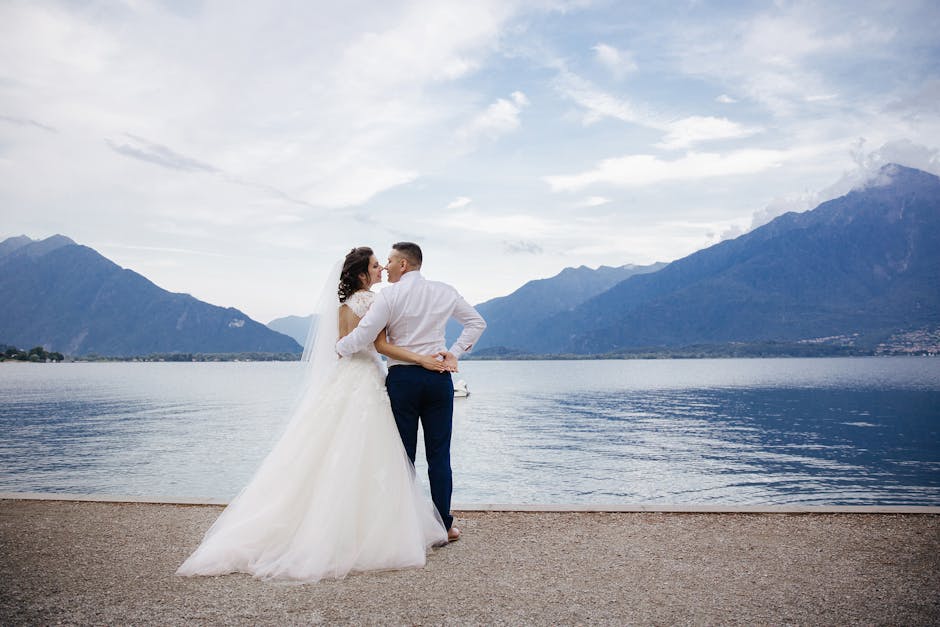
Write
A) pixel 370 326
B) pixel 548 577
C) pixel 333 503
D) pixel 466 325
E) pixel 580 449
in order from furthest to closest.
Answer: pixel 580 449 < pixel 466 325 < pixel 370 326 < pixel 333 503 < pixel 548 577

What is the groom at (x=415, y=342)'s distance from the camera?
19.6ft

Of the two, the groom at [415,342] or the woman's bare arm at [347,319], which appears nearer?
the groom at [415,342]

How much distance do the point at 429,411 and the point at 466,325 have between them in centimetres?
102

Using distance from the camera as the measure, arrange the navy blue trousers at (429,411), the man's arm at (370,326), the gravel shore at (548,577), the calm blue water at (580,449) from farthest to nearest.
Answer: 1. the calm blue water at (580,449)
2. the navy blue trousers at (429,411)
3. the man's arm at (370,326)
4. the gravel shore at (548,577)

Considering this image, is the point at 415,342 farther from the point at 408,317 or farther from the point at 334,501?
the point at 334,501

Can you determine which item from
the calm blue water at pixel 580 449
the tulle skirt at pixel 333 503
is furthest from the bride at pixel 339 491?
the calm blue water at pixel 580 449

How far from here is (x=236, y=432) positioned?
146 ft

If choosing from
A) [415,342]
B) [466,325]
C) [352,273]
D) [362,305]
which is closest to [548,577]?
[415,342]

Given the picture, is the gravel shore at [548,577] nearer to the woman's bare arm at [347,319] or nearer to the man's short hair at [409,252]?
the woman's bare arm at [347,319]

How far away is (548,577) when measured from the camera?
5293mm

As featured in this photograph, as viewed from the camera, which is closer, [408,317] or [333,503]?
[333,503]

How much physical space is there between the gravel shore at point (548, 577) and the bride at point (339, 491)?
0.22m

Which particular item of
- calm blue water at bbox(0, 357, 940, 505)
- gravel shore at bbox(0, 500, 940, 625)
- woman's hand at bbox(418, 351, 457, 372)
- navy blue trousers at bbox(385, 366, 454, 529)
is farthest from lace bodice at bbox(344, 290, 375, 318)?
calm blue water at bbox(0, 357, 940, 505)

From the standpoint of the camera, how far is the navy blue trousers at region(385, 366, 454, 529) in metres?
5.98
